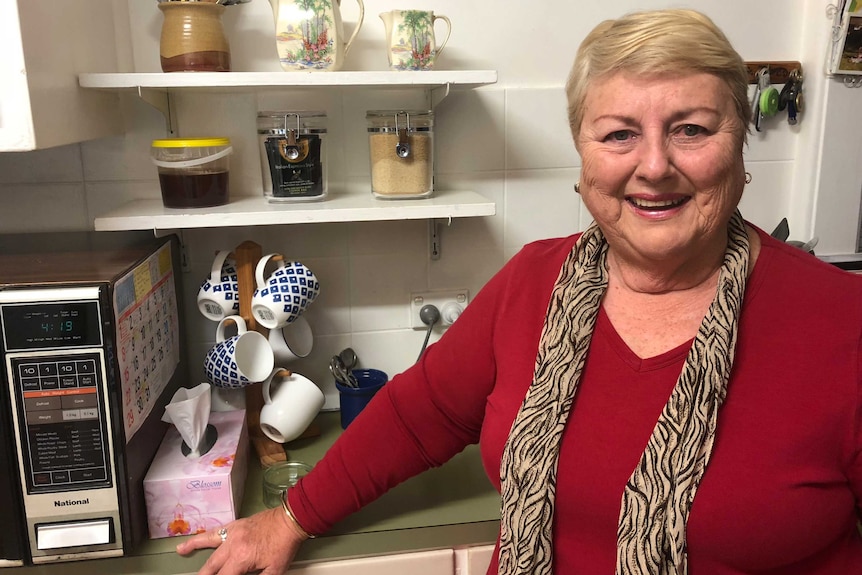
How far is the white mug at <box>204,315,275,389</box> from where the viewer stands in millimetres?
1304

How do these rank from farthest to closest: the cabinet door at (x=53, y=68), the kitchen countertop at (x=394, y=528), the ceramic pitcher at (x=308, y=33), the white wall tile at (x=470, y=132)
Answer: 1. the white wall tile at (x=470, y=132)
2. the ceramic pitcher at (x=308, y=33)
3. the kitchen countertop at (x=394, y=528)
4. the cabinet door at (x=53, y=68)

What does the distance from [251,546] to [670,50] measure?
0.87 meters

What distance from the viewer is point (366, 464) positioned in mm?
1145

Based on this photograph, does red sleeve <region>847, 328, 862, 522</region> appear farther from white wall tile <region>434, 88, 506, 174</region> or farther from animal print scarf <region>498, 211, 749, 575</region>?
white wall tile <region>434, 88, 506, 174</region>

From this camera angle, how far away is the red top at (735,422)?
864 mm

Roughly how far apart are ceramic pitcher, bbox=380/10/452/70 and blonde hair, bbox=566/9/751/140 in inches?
16.5

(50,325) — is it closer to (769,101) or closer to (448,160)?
(448,160)

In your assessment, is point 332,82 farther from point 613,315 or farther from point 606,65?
point 613,315

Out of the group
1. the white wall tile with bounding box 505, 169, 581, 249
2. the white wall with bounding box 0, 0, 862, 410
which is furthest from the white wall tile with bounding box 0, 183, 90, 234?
the white wall tile with bounding box 505, 169, 581, 249

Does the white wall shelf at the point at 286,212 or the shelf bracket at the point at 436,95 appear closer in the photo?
the white wall shelf at the point at 286,212

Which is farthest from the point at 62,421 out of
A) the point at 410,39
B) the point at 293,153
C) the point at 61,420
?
the point at 410,39

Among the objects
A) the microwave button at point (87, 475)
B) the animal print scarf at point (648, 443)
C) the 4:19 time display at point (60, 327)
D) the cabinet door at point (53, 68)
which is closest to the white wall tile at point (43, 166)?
the cabinet door at point (53, 68)

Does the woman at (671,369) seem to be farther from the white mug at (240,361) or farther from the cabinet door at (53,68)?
the cabinet door at (53,68)

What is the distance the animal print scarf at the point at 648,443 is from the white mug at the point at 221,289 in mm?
619
